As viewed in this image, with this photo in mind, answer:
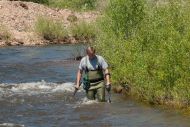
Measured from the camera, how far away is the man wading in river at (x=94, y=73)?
15617 mm

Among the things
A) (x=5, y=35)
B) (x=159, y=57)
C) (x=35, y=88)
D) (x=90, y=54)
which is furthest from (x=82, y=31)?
(x=90, y=54)

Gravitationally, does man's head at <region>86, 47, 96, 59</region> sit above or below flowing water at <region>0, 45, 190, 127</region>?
above

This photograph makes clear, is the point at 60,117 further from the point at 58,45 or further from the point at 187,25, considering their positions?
the point at 58,45

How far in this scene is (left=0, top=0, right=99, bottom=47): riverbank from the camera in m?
42.8

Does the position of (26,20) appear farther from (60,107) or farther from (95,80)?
(95,80)

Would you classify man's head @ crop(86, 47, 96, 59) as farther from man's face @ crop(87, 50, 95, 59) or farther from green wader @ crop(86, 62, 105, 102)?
green wader @ crop(86, 62, 105, 102)

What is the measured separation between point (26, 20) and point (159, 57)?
35.3 meters

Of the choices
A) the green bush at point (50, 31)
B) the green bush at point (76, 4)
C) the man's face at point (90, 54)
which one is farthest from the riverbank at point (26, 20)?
the man's face at point (90, 54)

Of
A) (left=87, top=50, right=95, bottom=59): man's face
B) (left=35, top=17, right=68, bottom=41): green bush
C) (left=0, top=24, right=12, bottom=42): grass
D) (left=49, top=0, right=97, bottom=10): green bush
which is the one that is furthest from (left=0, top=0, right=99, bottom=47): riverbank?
(left=87, top=50, right=95, bottom=59): man's face

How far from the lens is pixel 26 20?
49.9 metres

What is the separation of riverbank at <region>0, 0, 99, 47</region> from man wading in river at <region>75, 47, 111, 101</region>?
26071 millimetres

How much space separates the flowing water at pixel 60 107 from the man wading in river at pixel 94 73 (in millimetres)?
512

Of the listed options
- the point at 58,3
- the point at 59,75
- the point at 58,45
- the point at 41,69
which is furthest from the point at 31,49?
the point at 58,3

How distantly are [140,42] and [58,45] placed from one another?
23.5 meters
